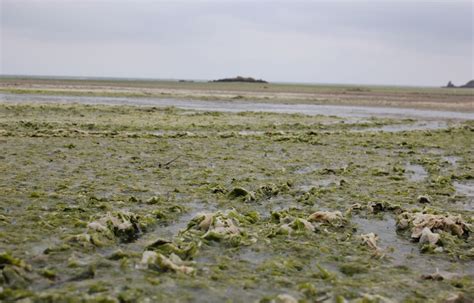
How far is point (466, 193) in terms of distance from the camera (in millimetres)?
10492

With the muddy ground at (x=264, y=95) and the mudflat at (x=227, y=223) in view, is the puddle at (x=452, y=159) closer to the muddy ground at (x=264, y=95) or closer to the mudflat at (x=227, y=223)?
the mudflat at (x=227, y=223)

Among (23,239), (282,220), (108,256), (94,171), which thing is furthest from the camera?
(94,171)

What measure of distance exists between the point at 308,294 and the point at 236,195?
4.34m

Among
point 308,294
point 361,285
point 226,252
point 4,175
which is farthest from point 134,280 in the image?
point 4,175

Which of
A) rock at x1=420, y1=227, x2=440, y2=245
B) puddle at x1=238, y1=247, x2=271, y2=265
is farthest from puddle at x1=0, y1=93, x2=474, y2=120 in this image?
puddle at x1=238, y1=247, x2=271, y2=265

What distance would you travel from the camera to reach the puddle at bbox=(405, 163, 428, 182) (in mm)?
11992

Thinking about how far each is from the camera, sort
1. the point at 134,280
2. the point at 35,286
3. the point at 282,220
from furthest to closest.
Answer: the point at 282,220
the point at 134,280
the point at 35,286

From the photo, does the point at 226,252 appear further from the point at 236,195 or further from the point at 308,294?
the point at 236,195

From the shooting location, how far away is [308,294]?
5059 mm

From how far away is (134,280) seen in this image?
5152mm

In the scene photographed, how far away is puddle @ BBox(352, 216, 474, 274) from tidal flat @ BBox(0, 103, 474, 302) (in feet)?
0.09

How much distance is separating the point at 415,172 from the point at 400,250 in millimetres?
6740

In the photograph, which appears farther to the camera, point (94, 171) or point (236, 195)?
point (94, 171)

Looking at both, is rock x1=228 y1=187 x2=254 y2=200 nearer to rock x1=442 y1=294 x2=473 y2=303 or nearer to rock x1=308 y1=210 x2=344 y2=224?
rock x1=308 y1=210 x2=344 y2=224
